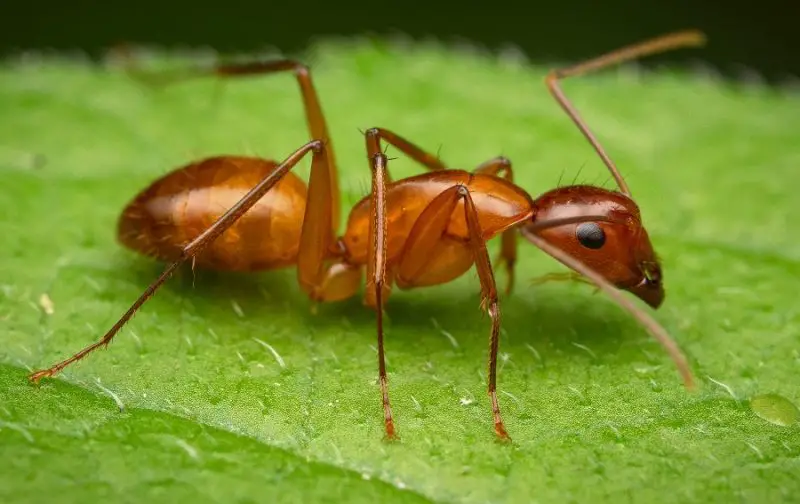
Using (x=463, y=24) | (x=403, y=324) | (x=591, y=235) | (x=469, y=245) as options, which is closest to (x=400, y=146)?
(x=469, y=245)

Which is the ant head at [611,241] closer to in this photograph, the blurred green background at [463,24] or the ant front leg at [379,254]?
the ant front leg at [379,254]

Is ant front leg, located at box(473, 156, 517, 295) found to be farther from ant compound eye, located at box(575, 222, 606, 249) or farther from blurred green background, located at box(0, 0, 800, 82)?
blurred green background, located at box(0, 0, 800, 82)

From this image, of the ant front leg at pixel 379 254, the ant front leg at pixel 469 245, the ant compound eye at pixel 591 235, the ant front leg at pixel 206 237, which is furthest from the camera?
the ant compound eye at pixel 591 235

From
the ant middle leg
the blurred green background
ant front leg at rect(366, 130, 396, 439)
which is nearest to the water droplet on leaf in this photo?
ant front leg at rect(366, 130, 396, 439)

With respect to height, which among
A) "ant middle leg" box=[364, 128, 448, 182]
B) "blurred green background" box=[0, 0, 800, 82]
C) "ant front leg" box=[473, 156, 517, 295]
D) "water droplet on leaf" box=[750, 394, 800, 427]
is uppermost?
"blurred green background" box=[0, 0, 800, 82]

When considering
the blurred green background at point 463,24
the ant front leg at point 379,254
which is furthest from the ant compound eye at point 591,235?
the blurred green background at point 463,24

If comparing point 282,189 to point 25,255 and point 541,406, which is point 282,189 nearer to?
point 25,255

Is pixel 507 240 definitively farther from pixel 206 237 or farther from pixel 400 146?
pixel 206 237

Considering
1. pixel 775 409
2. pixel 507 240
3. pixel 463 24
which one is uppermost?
pixel 463 24
